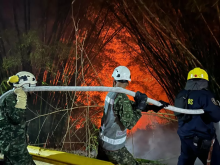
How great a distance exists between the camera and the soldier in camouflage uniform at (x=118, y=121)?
5.20ft

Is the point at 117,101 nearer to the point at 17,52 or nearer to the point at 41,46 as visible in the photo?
the point at 41,46

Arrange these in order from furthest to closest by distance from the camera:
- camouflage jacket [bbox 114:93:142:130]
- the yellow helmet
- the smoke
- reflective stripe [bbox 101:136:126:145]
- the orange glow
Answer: the orange glow, the smoke, the yellow helmet, reflective stripe [bbox 101:136:126:145], camouflage jacket [bbox 114:93:142:130]

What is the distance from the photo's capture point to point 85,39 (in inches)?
150

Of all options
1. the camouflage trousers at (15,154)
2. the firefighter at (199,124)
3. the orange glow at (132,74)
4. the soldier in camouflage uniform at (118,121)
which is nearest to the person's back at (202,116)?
the firefighter at (199,124)

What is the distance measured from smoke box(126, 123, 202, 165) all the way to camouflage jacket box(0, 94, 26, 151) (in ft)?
7.88

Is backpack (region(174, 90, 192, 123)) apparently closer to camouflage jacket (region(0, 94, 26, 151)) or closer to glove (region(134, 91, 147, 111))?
glove (region(134, 91, 147, 111))

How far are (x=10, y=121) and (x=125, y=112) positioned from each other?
109 cm

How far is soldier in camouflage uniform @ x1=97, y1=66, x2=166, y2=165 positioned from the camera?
158 centimetres

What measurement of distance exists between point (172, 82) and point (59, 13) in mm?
2872

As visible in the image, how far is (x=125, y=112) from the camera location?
61.4 inches

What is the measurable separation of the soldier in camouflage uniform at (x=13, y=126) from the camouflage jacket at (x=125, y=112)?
34.6 inches

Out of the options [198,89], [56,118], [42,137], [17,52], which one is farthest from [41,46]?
[198,89]

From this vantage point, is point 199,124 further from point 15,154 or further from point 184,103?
point 15,154

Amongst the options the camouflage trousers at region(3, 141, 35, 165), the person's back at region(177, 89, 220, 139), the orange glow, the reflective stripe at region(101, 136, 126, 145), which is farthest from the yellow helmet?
the camouflage trousers at region(3, 141, 35, 165)
